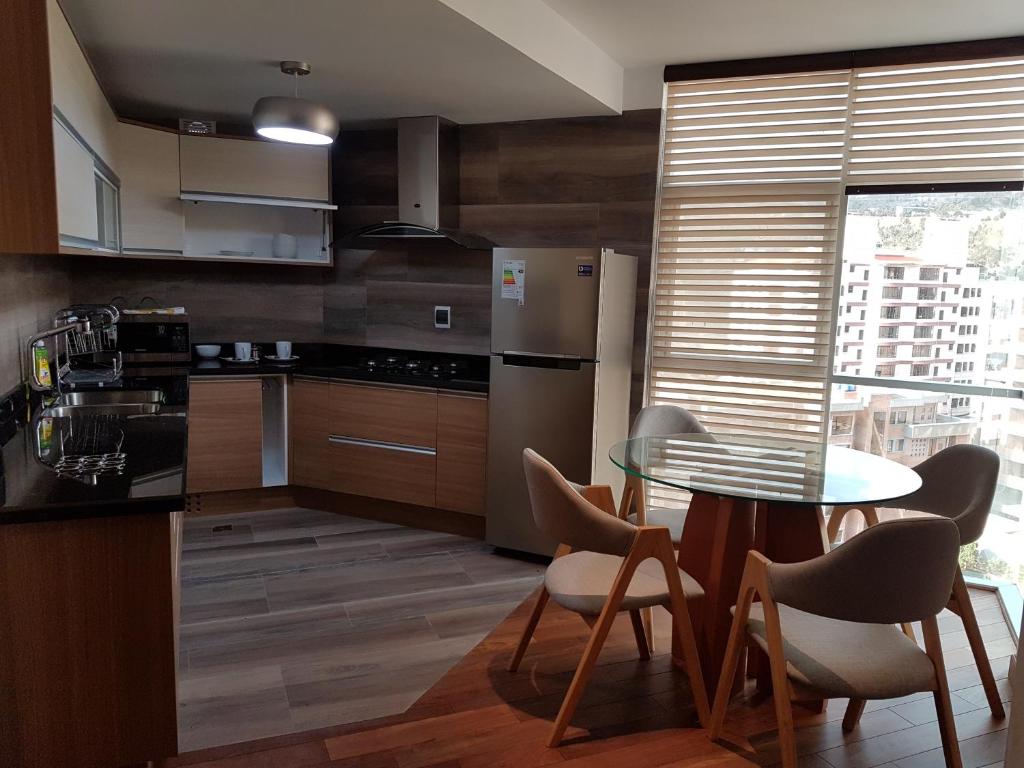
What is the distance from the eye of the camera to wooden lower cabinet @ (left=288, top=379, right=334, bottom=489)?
15.4 feet

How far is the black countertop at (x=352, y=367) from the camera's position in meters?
4.41

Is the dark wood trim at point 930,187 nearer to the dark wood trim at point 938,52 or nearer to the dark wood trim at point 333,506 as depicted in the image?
the dark wood trim at point 938,52

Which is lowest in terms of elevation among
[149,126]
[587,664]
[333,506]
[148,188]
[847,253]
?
[333,506]

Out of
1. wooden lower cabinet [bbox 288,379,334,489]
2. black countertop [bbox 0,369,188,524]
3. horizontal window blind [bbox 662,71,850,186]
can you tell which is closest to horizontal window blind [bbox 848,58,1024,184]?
horizontal window blind [bbox 662,71,850,186]

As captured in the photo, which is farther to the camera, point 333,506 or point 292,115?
point 333,506

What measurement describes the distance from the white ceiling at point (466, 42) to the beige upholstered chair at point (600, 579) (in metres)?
1.68

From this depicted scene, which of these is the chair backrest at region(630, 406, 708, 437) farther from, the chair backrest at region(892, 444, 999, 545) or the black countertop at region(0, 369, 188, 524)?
the black countertop at region(0, 369, 188, 524)

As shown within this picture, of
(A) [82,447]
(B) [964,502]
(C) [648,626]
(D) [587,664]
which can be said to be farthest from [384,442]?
(B) [964,502]

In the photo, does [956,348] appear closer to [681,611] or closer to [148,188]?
[681,611]

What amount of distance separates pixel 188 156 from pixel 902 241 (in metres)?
3.87

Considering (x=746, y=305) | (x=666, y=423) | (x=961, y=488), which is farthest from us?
(x=746, y=305)

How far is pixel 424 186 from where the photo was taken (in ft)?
14.8

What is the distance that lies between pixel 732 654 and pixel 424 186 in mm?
3093

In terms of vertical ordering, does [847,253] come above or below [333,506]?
above
